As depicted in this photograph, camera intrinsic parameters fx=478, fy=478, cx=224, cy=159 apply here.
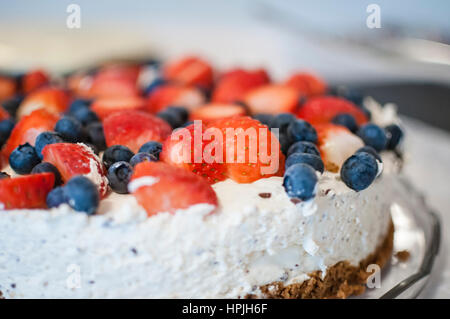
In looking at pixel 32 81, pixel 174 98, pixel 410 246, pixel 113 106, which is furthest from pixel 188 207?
pixel 32 81

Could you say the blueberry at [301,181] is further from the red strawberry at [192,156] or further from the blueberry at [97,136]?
the blueberry at [97,136]

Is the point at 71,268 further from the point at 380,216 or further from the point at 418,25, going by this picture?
the point at 418,25

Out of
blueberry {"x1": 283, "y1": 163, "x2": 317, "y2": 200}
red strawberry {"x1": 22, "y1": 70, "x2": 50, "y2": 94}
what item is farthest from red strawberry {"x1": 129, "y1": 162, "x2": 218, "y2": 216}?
red strawberry {"x1": 22, "y1": 70, "x2": 50, "y2": 94}

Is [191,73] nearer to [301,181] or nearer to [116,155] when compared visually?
[116,155]

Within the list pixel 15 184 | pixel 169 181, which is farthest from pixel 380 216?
pixel 15 184

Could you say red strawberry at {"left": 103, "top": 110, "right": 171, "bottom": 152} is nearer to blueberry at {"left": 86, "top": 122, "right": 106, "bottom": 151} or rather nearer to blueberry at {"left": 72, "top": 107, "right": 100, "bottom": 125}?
blueberry at {"left": 86, "top": 122, "right": 106, "bottom": 151}
